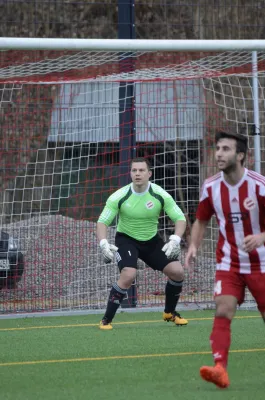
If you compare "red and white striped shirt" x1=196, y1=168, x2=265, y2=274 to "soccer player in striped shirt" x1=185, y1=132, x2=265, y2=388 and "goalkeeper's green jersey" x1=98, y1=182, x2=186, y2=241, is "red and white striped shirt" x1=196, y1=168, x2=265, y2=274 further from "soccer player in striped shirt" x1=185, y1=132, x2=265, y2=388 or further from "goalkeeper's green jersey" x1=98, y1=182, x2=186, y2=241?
"goalkeeper's green jersey" x1=98, y1=182, x2=186, y2=241

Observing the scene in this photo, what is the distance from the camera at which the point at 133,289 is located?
14.5 m

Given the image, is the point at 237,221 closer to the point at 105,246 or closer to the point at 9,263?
the point at 105,246

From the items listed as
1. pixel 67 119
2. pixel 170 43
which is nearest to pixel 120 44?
pixel 170 43

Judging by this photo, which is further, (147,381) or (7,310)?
(7,310)

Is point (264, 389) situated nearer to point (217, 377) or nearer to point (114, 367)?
point (217, 377)

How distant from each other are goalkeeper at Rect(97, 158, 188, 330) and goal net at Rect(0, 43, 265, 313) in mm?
2521

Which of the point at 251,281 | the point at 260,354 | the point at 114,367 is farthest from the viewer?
the point at 260,354

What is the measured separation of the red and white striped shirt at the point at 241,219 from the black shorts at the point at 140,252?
13.6 feet

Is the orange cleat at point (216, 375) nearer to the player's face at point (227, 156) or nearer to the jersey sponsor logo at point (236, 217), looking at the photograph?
the jersey sponsor logo at point (236, 217)

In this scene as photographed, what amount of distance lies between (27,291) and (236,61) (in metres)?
4.55

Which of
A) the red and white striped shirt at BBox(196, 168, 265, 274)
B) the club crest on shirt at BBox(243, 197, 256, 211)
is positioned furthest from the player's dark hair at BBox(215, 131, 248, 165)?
the club crest on shirt at BBox(243, 197, 256, 211)

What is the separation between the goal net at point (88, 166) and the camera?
14773mm

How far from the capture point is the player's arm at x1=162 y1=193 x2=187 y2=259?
37.7 ft

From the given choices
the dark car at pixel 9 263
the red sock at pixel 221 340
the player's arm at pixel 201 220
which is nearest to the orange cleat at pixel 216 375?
the red sock at pixel 221 340
